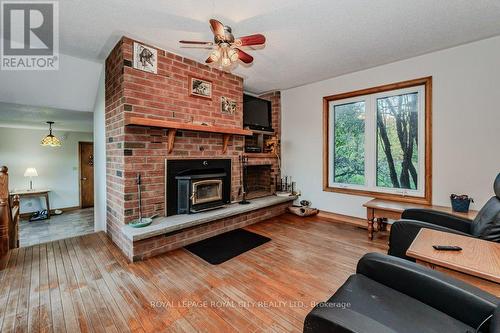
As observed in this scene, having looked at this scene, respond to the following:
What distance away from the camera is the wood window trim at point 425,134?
→ 295cm

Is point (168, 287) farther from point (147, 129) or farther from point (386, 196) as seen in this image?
point (386, 196)

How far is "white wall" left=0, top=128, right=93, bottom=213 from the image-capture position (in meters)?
5.92

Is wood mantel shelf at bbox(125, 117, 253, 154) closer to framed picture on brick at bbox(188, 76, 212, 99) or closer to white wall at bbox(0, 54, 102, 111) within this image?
framed picture on brick at bbox(188, 76, 212, 99)

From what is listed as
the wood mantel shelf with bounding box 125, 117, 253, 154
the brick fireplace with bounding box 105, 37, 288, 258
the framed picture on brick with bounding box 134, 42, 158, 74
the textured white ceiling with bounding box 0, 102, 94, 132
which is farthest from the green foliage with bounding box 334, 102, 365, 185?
the textured white ceiling with bounding box 0, 102, 94, 132

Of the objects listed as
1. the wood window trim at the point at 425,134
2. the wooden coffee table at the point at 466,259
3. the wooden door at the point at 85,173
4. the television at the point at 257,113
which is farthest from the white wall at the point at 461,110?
the wooden door at the point at 85,173

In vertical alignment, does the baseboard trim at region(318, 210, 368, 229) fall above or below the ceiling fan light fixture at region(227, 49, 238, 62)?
below

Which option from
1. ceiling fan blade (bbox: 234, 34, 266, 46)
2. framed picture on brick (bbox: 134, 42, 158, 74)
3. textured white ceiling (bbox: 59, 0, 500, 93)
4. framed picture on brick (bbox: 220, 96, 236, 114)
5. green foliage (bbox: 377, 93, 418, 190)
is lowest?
green foliage (bbox: 377, 93, 418, 190)

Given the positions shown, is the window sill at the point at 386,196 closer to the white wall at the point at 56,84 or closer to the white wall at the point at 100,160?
the white wall at the point at 100,160

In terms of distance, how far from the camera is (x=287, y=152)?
4.58 meters

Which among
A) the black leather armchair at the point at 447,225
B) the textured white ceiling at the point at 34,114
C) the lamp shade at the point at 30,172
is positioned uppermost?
the textured white ceiling at the point at 34,114

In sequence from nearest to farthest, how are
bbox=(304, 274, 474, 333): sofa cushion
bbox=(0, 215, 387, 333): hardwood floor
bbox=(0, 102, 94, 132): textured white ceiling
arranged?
bbox=(304, 274, 474, 333): sofa cushion < bbox=(0, 215, 387, 333): hardwood floor < bbox=(0, 102, 94, 132): textured white ceiling

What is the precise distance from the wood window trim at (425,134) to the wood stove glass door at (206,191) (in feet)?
6.58

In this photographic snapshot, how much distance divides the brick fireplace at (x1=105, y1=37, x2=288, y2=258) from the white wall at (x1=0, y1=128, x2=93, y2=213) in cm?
535

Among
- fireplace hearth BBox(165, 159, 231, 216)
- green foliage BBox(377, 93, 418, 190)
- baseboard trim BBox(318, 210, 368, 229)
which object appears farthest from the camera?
baseboard trim BBox(318, 210, 368, 229)
